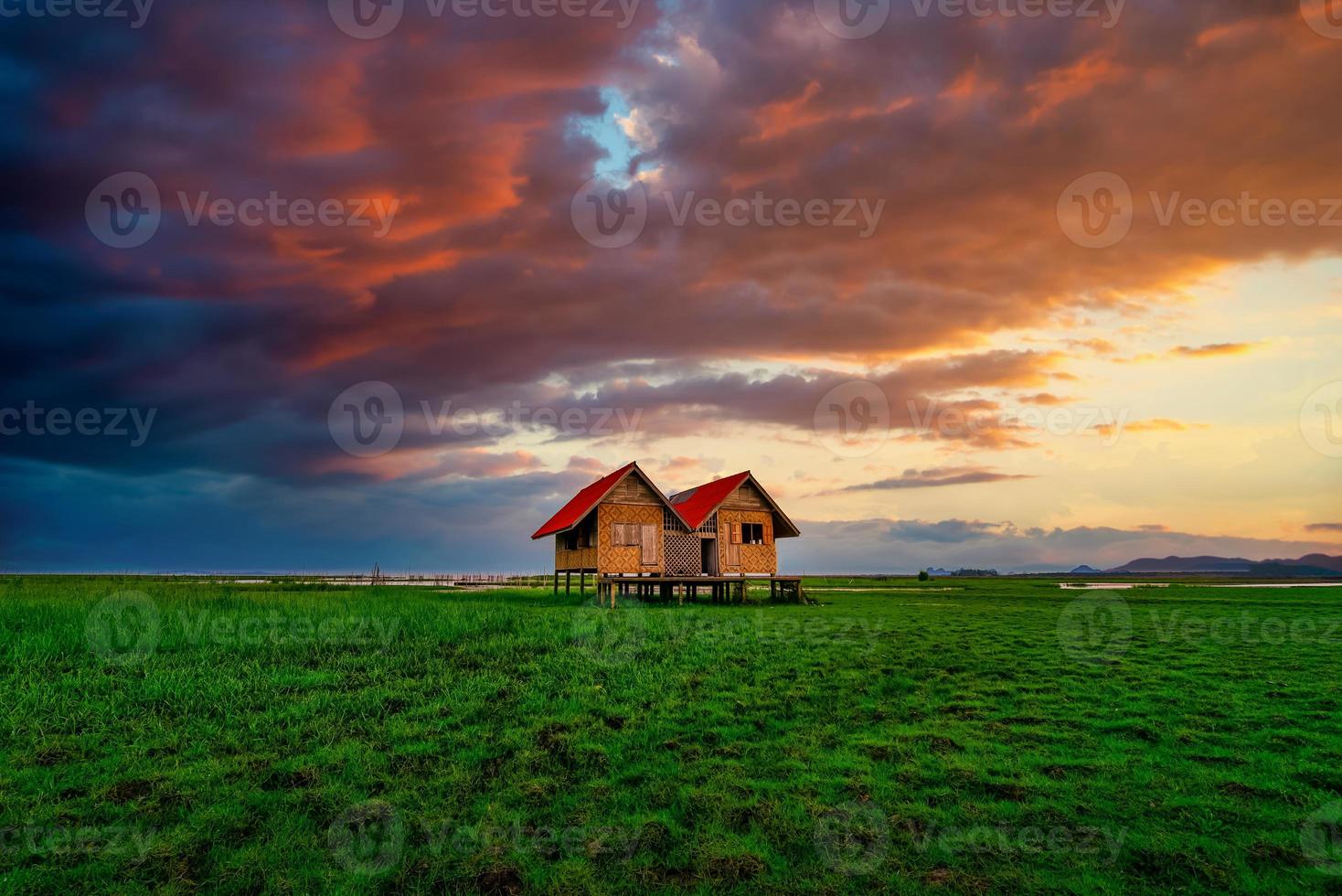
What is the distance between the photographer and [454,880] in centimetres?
696

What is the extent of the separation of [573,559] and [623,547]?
14.0ft

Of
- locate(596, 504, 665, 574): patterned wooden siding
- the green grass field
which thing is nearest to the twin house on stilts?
locate(596, 504, 665, 574): patterned wooden siding

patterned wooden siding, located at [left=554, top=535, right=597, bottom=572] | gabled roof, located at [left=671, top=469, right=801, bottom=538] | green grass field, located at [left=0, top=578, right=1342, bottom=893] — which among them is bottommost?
green grass field, located at [left=0, top=578, right=1342, bottom=893]

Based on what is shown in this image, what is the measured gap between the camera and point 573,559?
38844 mm

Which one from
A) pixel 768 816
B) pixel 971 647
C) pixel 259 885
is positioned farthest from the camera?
pixel 971 647

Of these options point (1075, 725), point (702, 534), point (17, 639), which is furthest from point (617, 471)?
point (1075, 725)

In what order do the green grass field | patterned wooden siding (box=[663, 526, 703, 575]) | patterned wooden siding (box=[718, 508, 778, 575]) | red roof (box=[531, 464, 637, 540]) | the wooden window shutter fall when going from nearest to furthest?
the green grass field, red roof (box=[531, 464, 637, 540]), the wooden window shutter, patterned wooden siding (box=[663, 526, 703, 575]), patterned wooden siding (box=[718, 508, 778, 575])

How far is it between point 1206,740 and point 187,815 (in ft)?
44.9

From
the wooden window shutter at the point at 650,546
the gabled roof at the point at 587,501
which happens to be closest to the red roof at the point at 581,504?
the gabled roof at the point at 587,501

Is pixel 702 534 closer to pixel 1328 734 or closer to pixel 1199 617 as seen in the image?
pixel 1199 617

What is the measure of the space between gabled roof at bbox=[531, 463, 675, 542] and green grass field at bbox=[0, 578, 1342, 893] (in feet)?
57.2

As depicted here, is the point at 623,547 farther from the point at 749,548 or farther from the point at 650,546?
the point at 749,548

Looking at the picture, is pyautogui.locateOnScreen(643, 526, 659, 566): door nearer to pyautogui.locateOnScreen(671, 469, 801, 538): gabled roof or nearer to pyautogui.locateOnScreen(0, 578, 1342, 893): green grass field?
pyautogui.locateOnScreen(671, 469, 801, 538): gabled roof

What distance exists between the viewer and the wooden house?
35875 millimetres
